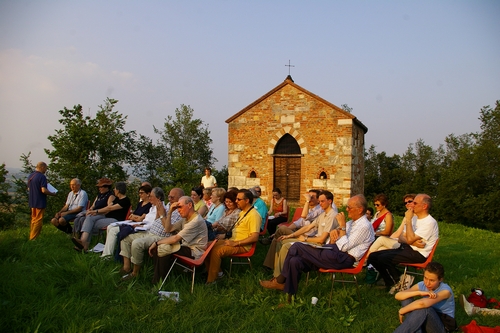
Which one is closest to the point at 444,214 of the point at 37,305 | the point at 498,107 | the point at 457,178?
the point at 457,178

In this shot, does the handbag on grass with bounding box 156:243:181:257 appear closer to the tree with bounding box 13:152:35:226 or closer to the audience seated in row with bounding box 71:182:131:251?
the audience seated in row with bounding box 71:182:131:251

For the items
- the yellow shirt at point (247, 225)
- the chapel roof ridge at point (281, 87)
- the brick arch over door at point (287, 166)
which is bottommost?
the yellow shirt at point (247, 225)

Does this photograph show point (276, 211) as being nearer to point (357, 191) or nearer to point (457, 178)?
point (357, 191)

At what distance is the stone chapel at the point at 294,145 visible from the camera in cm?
1573

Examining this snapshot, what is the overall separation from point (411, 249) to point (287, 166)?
11409 mm

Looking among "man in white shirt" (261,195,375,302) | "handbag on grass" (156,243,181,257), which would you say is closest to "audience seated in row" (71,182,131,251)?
"handbag on grass" (156,243,181,257)

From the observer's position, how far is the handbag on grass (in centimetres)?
523

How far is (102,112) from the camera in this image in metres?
22.6

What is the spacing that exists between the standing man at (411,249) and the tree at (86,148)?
1724 cm

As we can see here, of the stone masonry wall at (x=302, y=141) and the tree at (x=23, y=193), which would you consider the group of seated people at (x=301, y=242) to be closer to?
the stone masonry wall at (x=302, y=141)

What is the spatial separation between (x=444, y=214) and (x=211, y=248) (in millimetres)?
29851

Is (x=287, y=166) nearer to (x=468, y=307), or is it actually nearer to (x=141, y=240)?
(x=141, y=240)

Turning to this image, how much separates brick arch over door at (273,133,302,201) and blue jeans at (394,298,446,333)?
12655 millimetres

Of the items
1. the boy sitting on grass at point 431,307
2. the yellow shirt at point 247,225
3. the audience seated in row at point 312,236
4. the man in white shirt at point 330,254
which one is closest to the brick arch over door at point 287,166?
the audience seated in row at point 312,236
